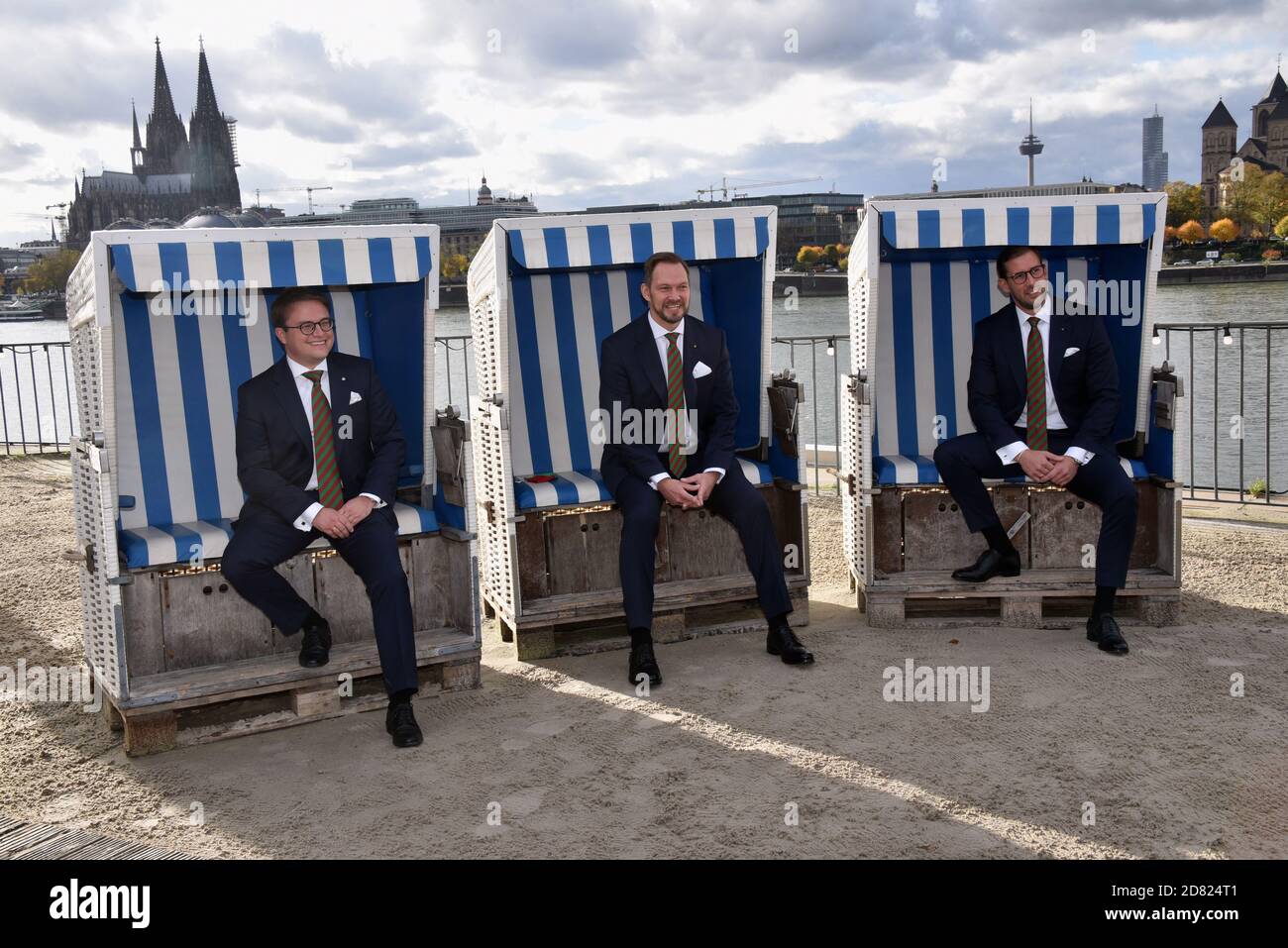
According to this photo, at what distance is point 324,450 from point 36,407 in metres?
10.1

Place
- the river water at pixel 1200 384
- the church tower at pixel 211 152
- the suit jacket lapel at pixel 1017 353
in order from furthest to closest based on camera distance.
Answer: the church tower at pixel 211 152 → the river water at pixel 1200 384 → the suit jacket lapel at pixel 1017 353

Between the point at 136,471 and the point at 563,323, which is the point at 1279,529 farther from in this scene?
the point at 136,471

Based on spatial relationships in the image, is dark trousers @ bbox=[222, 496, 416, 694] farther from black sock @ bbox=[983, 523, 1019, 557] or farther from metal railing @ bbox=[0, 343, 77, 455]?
black sock @ bbox=[983, 523, 1019, 557]

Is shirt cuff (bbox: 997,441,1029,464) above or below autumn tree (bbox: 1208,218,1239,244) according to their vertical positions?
below

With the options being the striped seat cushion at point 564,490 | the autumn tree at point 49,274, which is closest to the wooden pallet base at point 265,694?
the striped seat cushion at point 564,490

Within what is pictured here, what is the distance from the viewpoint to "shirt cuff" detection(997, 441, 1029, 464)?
5973mm

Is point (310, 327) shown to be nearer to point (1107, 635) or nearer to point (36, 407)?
point (1107, 635)

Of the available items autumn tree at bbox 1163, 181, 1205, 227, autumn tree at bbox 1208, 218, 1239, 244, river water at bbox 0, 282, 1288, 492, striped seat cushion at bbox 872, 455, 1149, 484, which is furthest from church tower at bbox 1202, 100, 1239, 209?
striped seat cushion at bbox 872, 455, 1149, 484

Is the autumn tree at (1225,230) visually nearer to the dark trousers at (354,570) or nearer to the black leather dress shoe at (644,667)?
the black leather dress shoe at (644,667)

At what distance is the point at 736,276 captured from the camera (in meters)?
6.56

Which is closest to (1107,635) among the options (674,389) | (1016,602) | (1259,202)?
(1016,602)

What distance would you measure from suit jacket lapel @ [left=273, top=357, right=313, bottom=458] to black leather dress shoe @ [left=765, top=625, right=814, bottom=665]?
229 cm

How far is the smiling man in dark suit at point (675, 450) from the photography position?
5.62m

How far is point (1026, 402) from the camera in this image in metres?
6.16
